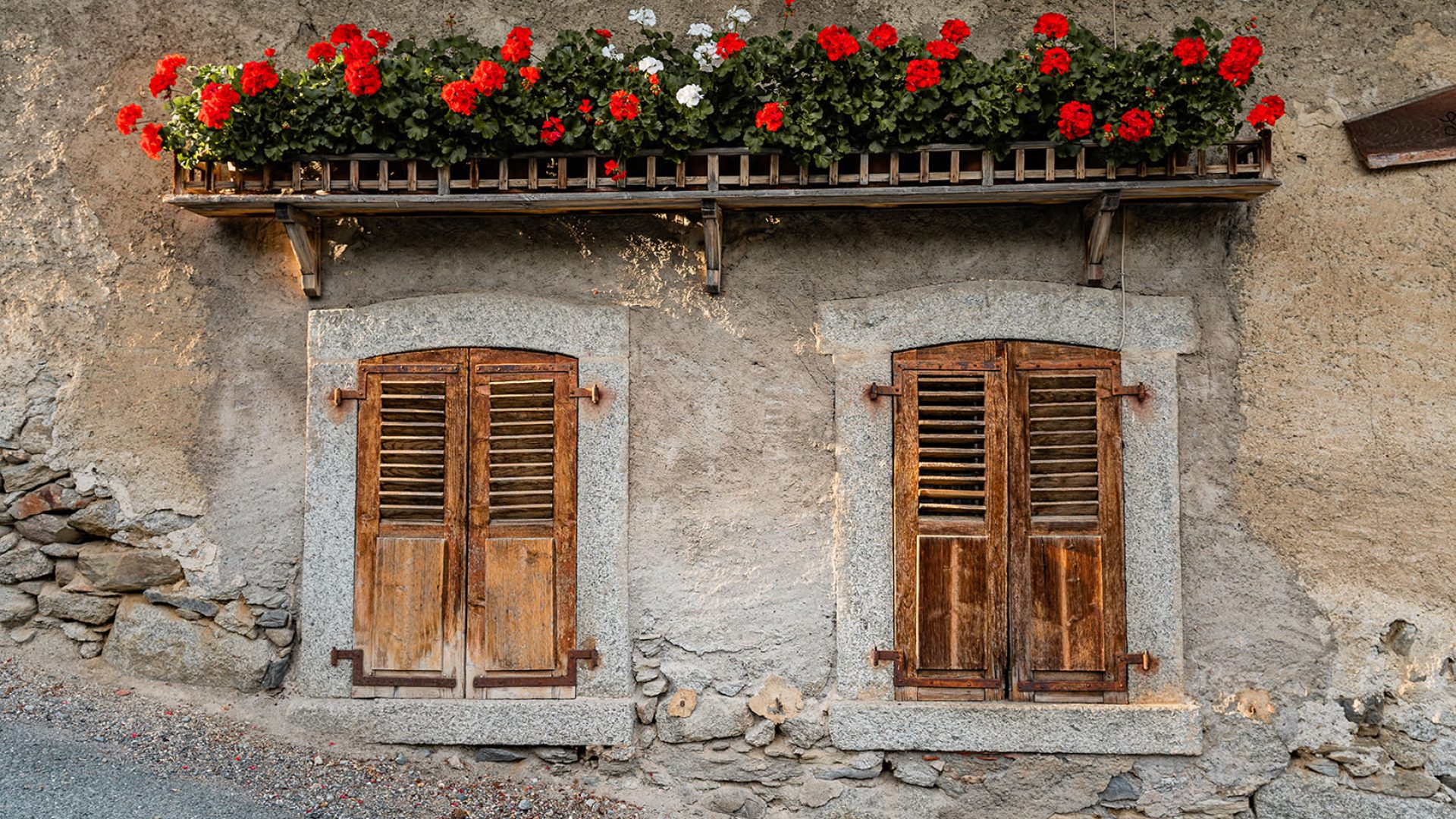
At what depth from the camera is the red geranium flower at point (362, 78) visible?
4102 mm

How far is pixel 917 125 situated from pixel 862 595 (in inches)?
79.1

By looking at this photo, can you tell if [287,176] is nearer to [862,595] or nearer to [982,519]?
[862,595]

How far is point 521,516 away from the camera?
176 inches

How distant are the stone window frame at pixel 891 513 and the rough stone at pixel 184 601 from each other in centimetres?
285

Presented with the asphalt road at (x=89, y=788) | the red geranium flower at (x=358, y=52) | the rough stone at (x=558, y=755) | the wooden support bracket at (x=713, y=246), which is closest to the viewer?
the asphalt road at (x=89, y=788)

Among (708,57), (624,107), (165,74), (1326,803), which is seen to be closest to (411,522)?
(624,107)

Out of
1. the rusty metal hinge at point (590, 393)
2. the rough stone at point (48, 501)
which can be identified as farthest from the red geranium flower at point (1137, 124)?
the rough stone at point (48, 501)

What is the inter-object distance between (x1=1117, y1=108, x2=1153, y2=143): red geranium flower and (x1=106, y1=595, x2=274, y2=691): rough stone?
169 inches

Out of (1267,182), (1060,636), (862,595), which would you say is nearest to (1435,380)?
(1267,182)

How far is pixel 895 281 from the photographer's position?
444 centimetres

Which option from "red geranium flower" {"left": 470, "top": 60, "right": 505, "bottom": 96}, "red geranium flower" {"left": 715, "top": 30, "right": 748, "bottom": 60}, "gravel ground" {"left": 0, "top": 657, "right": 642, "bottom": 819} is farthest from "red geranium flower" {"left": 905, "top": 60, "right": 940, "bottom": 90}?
"gravel ground" {"left": 0, "top": 657, "right": 642, "bottom": 819}

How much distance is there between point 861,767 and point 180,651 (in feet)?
10.3

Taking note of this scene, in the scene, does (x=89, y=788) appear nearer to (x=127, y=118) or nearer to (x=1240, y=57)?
(x=127, y=118)

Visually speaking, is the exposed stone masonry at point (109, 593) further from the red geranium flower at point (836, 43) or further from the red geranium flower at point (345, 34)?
the red geranium flower at point (836, 43)
